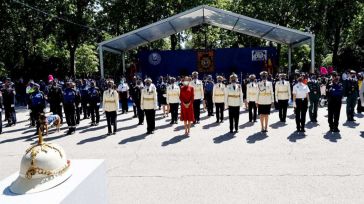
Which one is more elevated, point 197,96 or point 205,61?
point 205,61

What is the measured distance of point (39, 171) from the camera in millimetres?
2803

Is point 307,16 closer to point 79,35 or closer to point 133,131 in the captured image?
point 79,35

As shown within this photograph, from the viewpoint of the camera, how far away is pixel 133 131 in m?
13.5

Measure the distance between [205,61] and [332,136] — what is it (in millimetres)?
19061

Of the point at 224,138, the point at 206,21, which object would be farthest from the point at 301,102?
the point at 206,21

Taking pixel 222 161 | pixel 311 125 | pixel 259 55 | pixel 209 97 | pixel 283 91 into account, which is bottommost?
pixel 222 161

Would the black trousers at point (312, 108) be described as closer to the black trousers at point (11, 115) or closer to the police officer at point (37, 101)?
the police officer at point (37, 101)

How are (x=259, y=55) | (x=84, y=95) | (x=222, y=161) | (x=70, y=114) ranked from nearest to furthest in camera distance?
1. (x=222, y=161)
2. (x=70, y=114)
3. (x=84, y=95)
4. (x=259, y=55)

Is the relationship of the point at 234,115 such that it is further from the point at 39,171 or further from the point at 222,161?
the point at 39,171

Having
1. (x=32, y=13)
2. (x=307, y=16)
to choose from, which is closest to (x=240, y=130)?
(x=307, y=16)

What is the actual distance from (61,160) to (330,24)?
3629cm

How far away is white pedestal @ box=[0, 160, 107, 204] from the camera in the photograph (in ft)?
8.80

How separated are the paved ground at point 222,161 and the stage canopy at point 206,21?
355 inches

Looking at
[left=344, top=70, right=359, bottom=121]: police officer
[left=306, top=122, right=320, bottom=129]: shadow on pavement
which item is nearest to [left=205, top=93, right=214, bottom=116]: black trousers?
[left=306, top=122, right=320, bottom=129]: shadow on pavement
